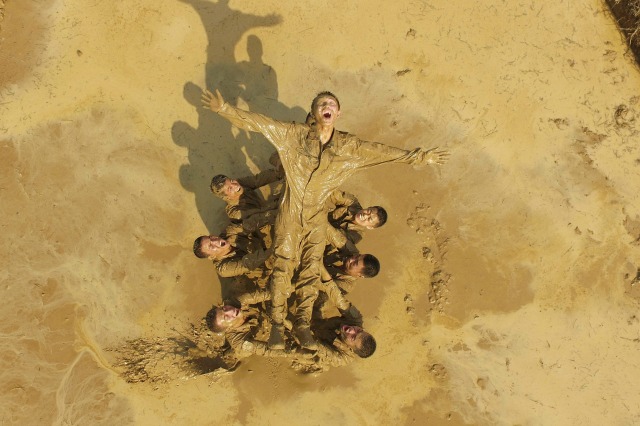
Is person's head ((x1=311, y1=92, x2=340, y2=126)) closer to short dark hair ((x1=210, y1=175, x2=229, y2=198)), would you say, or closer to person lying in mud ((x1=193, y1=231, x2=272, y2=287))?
short dark hair ((x1=210, y1=175, x2=229, y2=198))

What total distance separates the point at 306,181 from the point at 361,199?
143cm

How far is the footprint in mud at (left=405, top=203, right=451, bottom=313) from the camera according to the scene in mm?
6309

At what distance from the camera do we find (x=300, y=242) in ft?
18.2

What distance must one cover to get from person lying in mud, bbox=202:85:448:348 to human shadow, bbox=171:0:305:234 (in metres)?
1.33

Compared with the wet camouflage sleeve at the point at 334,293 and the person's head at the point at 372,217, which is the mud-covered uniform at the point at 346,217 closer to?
the person's head at the point at 372,217

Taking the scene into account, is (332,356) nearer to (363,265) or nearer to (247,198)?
(363,265)

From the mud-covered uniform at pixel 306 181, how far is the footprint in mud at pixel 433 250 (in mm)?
1539

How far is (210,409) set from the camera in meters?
6.05

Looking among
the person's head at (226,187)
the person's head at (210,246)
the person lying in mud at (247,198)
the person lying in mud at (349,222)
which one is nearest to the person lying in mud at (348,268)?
the person lying in mud at (349,222)

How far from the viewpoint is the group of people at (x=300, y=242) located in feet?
17.1

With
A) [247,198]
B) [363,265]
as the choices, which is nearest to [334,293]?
[363,265]

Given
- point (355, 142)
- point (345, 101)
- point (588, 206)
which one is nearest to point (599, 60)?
point (588, 206)

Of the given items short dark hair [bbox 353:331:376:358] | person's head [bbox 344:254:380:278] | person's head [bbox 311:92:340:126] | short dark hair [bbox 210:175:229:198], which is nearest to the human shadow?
short dark hair [bbox 210:175:229:198]

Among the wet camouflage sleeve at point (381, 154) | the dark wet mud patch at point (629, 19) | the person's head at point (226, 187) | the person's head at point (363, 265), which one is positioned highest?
the dark wet mud patch at point (629, 19)
